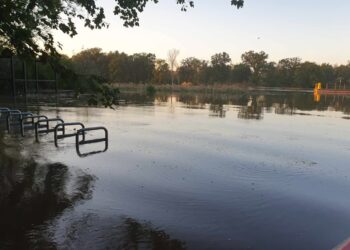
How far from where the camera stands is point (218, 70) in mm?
110250

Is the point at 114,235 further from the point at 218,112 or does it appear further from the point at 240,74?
the point at 240,74

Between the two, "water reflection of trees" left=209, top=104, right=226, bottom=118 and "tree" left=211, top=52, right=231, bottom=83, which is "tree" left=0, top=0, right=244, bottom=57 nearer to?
"water reflection of trees" left=209, top=104, right=226, bottom=118

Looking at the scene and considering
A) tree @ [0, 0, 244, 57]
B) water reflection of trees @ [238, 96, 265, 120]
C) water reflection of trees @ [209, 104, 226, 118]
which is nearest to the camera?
tree @ [0, 0, 244, 57]

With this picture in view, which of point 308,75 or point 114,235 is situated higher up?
point 308,75

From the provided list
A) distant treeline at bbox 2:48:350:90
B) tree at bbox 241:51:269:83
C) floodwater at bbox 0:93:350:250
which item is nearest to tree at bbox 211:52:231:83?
distant treeline at bbox 2:48:350:90

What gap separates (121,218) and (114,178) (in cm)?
223

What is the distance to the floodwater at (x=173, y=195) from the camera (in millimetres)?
5039

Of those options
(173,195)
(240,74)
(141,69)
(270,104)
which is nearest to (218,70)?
(240,74)

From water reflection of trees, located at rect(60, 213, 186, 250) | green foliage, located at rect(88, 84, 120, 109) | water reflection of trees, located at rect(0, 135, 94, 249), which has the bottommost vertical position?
water reflection of trees, located at rect(60, 213, 186, 250)

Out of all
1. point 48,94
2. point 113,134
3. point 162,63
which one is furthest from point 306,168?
point 162,63

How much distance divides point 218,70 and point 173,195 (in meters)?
106

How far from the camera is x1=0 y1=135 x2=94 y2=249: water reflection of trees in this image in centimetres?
487

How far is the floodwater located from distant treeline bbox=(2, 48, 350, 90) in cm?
8275

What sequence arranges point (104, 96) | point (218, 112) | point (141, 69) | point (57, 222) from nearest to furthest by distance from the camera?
point (104, 96) < point (57, 222) < point (218, 112) < point (141, 69)
